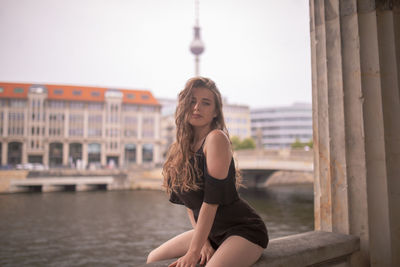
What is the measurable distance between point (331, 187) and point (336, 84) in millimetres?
671

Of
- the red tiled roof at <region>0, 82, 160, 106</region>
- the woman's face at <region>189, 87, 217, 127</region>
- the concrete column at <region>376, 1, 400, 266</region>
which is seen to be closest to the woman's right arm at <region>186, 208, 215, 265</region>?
the woman's face at <region>189, 87, 217, 127</region>

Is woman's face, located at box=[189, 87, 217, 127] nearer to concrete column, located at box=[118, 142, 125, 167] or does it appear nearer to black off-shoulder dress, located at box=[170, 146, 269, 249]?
black off-shoulder dress, located at box=[170, 146, 269, 249]

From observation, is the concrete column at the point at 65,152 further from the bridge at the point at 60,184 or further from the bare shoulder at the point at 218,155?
the bare shoulder at the point at 218,155

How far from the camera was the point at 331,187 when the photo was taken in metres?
2.24

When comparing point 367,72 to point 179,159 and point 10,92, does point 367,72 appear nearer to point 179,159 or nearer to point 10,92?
point 179,159

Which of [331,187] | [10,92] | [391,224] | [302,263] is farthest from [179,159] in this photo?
[10,92]

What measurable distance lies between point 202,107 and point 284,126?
250 ft

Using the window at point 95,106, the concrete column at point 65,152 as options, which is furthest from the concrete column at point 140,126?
the concrete column at point 65,152

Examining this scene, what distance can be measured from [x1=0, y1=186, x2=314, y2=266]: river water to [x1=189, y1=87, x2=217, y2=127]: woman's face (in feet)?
27.1

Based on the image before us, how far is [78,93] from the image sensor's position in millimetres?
47344

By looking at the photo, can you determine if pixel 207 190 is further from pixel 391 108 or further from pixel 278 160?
pixel 278 160

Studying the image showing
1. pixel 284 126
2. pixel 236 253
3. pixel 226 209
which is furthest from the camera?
pixel 284 126

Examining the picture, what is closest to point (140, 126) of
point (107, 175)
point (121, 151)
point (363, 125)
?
point (121, 151)

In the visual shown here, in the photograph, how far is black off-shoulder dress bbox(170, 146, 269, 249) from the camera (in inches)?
61.0
